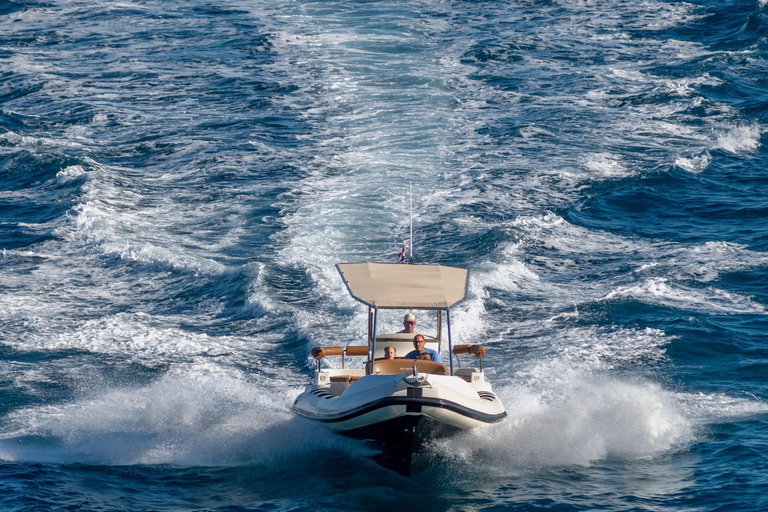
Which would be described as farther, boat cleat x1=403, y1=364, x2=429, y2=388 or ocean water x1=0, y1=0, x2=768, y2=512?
ocean water x1=0, y1=0, x2=768, y2=512

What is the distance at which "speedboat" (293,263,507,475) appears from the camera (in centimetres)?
1311

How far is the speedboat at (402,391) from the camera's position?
516 inches

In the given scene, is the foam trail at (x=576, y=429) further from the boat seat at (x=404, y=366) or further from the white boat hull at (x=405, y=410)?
the boat seat at (x=404, y=366)

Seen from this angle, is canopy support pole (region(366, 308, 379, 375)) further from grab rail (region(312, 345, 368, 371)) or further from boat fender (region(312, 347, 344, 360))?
boat fender (region(312, 347, 344, 360))

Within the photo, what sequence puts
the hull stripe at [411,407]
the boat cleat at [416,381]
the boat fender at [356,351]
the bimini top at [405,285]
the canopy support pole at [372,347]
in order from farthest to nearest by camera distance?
the boat fender at [356,351] < the bimini top at [405,285] < the canopy support pole at [372,347] < the boat cleat at [416,381] < the hull stripe at [411,407]

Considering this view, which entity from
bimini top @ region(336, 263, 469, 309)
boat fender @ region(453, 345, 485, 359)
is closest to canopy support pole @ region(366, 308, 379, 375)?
bimini top @ region(336, 263, 469, 309)

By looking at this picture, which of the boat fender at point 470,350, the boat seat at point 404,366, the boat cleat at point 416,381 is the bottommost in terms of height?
the boat fender at point 470,350

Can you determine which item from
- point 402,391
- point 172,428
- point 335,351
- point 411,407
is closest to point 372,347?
point 335,351

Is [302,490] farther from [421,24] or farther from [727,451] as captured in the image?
[421,24]

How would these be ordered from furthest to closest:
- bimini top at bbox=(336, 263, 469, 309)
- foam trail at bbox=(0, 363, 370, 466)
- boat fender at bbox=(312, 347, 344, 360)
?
1. boat fender at bbox=(312, 347, 344, 360)
2. foam trail at bbox=(0, 363, 370, 466)
3. bimini top at bbox=(336, 263, 469, 309)

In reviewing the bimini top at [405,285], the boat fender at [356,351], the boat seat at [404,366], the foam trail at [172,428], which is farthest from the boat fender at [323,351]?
the bimini top at [405,285]

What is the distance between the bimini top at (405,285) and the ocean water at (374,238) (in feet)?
6.69

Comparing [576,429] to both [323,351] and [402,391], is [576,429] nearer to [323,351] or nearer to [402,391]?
[402,391]

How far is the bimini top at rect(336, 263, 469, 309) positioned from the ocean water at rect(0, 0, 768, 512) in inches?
80.2
